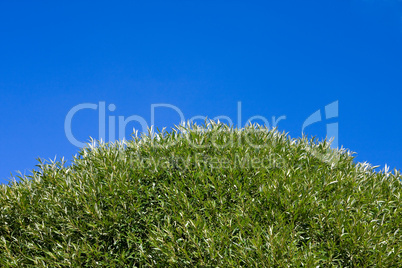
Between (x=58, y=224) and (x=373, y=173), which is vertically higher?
(x=373, y=173)

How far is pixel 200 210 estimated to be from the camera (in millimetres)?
7137

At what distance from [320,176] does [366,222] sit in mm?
1210

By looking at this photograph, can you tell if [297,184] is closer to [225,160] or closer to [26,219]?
[225,160]

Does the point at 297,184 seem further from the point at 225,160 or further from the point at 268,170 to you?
the point at 225,160

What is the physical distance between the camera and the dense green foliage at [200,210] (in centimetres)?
658

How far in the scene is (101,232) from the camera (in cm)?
714

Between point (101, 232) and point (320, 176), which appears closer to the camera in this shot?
point (101, 232)

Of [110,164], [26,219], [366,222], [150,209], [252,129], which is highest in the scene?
[252,129]

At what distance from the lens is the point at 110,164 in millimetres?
8242

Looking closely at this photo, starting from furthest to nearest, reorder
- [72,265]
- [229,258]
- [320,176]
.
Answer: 1. [320,176]
2. [72,265]
3. [229,258]

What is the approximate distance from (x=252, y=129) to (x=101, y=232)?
4.28 metres

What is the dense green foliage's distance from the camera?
658 cm

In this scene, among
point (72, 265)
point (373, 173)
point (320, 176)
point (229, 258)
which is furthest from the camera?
point (373, 173)

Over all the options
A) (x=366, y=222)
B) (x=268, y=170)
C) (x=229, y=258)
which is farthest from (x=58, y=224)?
(x=366, y=222)
